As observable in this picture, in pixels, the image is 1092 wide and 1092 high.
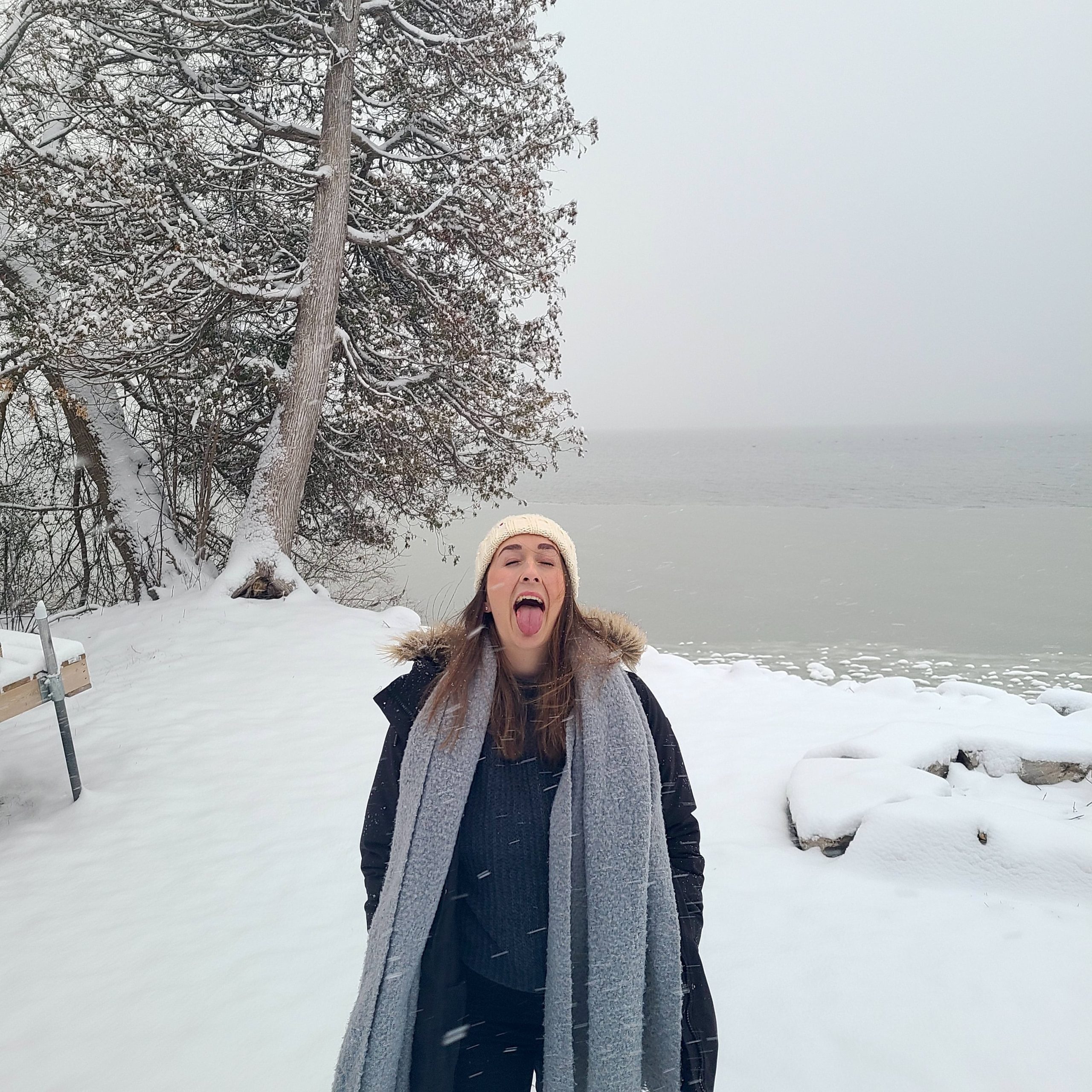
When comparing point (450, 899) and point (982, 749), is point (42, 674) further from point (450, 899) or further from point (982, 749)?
point (982, 749)

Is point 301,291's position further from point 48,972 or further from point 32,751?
point 48,972

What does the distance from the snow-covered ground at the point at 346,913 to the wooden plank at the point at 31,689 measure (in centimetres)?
78

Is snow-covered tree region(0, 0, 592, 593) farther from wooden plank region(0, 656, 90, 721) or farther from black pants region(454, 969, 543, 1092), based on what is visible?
black pants region(454, 969, 543, 1092)

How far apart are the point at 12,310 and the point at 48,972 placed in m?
8.59

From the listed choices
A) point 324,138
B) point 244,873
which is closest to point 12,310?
point 324,138

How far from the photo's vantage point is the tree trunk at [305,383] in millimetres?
9156

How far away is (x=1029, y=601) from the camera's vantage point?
1348 cm

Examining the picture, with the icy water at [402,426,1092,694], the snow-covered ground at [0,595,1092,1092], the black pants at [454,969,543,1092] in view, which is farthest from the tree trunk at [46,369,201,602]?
the black pants at [454,969,543,1092]

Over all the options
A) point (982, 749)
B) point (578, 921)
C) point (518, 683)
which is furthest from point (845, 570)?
point (578, 921)

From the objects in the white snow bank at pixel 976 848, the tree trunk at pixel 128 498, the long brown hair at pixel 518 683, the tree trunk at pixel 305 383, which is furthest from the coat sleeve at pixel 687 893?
the tree trunk at pixel 128 498

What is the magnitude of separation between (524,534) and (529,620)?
24 centimetres

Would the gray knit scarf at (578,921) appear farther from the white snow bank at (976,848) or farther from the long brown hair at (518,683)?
the white snow bank at (976,848)

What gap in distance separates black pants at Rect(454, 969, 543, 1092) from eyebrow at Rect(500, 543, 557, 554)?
106 cm

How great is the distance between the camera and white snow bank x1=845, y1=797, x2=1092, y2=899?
137 inches
